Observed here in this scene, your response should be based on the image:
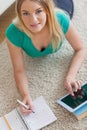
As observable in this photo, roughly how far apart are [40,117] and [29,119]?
0.05 meters

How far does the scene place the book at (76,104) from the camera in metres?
1.21

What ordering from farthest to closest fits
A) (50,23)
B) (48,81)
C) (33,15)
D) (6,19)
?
(6,19)
(48,81)
(50,23)
(33,15)

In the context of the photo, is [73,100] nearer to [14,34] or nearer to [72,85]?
[72,85]

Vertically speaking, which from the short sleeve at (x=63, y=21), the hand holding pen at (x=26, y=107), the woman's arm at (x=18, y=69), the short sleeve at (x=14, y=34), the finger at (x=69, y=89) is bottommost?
the finger at (x=69, y=89)

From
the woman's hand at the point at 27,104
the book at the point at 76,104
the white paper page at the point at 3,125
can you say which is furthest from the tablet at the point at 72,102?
the white paper page at the point at 3,125

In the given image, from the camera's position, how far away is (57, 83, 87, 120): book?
1.21 m

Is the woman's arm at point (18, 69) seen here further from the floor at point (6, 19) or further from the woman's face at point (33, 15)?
the floor at point (6, 19)

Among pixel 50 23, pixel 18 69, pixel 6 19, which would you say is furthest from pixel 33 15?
pixel 6 19

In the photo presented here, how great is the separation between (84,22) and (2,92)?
2.33ft

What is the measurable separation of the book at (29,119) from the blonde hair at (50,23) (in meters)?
0.33

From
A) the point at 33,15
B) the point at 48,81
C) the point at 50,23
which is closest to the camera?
the point at 33,15

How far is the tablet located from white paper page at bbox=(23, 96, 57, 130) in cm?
7

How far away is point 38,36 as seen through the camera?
1394mm

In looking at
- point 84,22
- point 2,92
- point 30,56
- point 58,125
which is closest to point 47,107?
point 58,125
